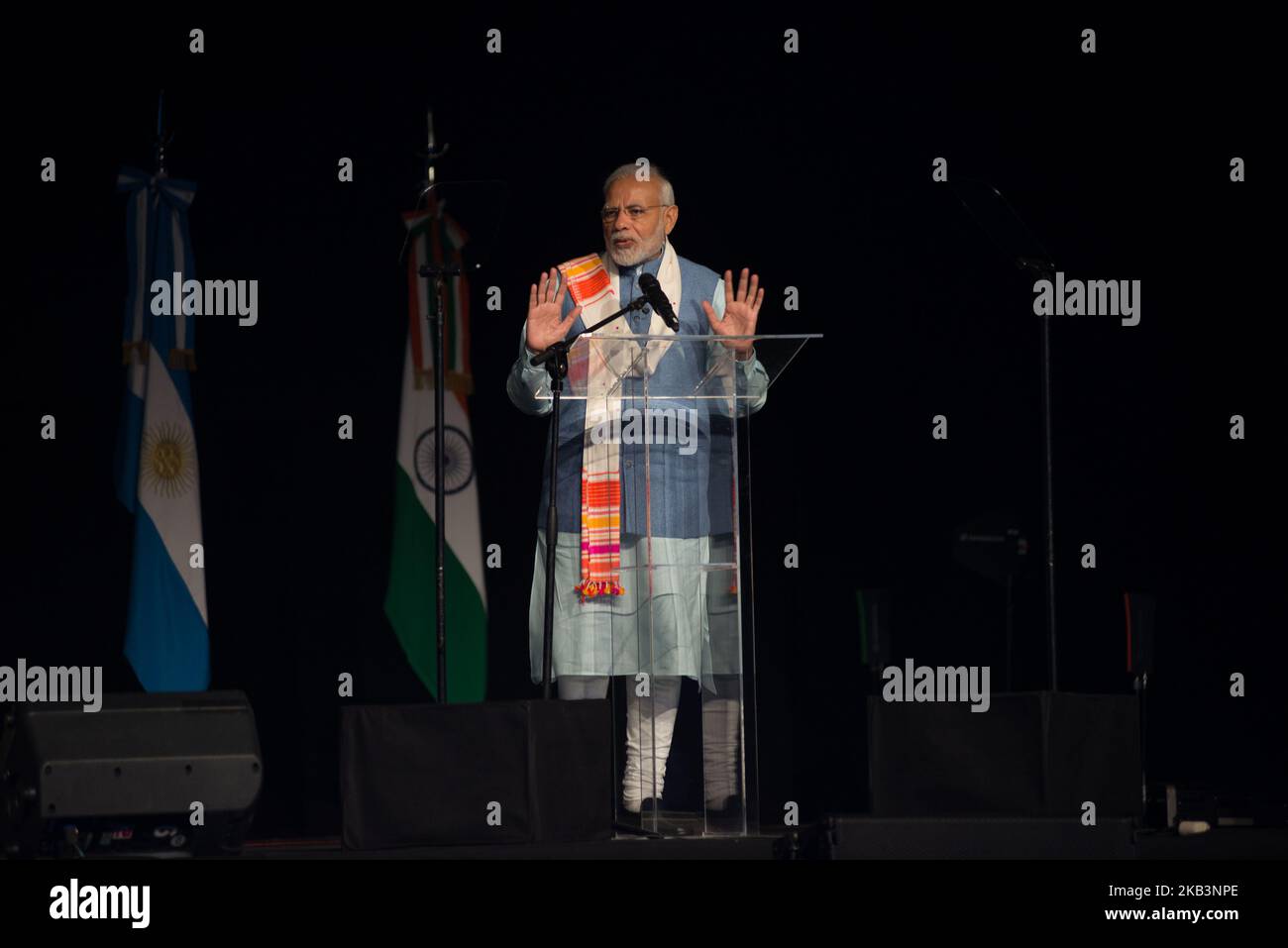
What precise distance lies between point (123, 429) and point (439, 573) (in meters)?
1.71

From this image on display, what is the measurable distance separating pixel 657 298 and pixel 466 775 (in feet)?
3.57

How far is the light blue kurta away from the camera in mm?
4094

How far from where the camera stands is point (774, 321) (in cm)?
607

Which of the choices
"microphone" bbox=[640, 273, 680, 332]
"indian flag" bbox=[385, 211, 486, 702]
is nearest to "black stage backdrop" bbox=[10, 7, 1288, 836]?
"indian flag" bbox=[385, 211, 486, 702]

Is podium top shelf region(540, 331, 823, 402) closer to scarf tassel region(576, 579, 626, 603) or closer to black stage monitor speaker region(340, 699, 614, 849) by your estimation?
scarf tassel region(576, 579, 626, 603)

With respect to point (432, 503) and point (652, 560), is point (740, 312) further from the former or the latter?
point (432, 503)

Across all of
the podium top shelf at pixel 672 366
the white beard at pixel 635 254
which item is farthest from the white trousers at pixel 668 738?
the white beard at pixel 635 254

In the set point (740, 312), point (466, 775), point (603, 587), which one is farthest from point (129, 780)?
point (740, 312)

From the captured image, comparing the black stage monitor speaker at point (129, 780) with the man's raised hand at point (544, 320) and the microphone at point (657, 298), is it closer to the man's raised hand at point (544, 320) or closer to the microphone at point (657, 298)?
the man's raised hand at point (544, 320)

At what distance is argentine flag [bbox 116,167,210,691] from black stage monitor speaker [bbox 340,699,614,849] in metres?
2.13

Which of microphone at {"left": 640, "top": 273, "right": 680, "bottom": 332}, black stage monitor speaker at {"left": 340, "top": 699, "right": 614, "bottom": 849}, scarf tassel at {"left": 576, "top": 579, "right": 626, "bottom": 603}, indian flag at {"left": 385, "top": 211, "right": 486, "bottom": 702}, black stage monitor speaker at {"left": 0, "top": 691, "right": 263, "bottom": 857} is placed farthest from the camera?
indian flag at {"left": 385, "top": 211, "right": 486, "bottom": 702}

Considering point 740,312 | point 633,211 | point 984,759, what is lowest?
point 984,759

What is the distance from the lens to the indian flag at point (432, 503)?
6012 millimetres
